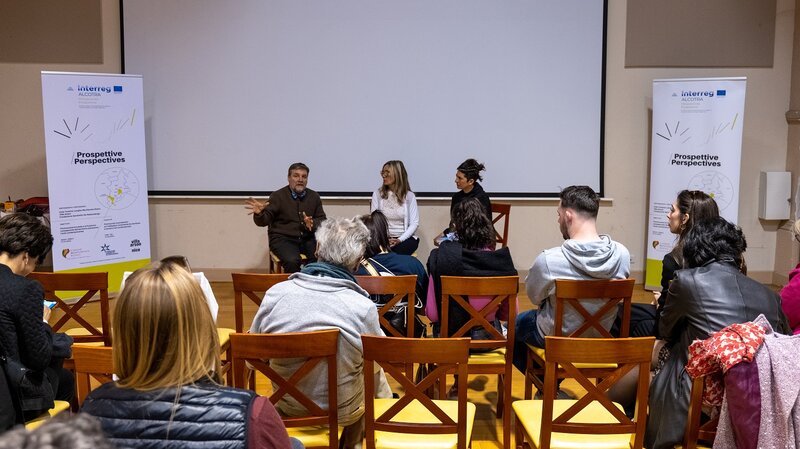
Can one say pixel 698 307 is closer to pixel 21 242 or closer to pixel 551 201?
pixel 21 242

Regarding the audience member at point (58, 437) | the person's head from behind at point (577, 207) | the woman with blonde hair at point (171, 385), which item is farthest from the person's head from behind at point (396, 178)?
the audience member at point (58, 437)

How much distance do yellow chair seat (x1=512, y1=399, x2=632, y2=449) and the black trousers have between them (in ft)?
11.0

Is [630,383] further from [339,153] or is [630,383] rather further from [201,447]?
[339,153]

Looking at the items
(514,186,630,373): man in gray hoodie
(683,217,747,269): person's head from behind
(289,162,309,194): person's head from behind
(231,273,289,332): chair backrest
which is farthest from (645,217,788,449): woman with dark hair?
(289,162,309,194): person's head from behind

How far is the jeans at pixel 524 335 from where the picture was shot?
12.6ft

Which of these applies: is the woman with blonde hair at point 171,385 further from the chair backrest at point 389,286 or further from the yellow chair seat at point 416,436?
the chair backrest at point 389,286

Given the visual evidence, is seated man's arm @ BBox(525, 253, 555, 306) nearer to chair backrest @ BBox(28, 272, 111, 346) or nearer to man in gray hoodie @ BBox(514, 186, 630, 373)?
man in gray hoodie @ BBox(514, 186, 630, 373)

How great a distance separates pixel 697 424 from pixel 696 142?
4.30 meters

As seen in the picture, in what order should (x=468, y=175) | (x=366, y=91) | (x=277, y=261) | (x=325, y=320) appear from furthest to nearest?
(x=366, y=91)
(x=468, y=175)
(x=277, y=261)
(x=325, y=320)

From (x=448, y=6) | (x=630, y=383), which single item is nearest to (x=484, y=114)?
(x=448, y=6)

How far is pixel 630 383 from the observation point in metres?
3.29

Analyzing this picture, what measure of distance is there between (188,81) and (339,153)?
1504 mm

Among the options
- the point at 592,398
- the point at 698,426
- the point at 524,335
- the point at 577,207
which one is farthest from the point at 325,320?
the point at 577,207

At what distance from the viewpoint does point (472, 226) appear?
12.5 feet
